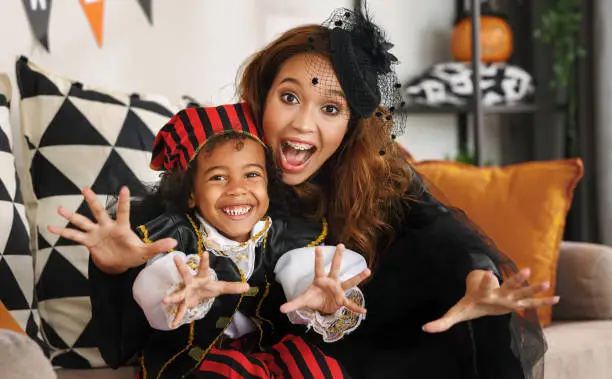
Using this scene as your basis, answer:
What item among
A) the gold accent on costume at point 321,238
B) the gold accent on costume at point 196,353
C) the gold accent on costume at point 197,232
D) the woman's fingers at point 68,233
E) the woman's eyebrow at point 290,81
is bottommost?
the gold accent on costume at point 196,353

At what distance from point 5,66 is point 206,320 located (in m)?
0.95

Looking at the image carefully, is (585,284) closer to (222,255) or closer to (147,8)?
(222,255)

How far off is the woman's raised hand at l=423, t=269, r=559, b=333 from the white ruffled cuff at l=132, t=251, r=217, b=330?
0.32 meters

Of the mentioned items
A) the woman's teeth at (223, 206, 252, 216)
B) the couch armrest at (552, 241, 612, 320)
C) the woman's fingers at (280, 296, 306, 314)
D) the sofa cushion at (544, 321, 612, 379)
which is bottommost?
the sofa cushion at (544, 321, 612, 379)

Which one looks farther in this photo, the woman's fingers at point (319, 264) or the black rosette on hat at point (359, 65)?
the black rosette on hat at point (359, 65)

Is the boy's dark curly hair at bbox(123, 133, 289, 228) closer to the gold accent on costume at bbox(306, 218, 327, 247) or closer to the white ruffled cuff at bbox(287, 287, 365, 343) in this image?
the gold accent on costume at bbox(306, 218, 327, 247)

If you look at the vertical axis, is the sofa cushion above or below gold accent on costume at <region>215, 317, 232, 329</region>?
below

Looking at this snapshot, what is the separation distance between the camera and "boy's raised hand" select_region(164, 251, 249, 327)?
95 centimetres

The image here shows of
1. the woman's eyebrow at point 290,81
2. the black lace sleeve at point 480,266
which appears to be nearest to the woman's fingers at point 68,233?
the woman's eyebrow at point 290,81

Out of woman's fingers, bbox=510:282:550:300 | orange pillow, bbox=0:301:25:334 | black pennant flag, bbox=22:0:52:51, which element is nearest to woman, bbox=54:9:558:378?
woman's fingers, bbox=510:282:550:300

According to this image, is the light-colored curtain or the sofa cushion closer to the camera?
the sofa cushion

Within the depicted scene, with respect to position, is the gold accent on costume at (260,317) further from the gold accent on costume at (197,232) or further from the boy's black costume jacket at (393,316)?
the gold accent on costume at (197,232)

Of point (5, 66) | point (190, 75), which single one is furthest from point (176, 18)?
point (5, 66)

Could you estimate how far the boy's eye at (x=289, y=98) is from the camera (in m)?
1.19
